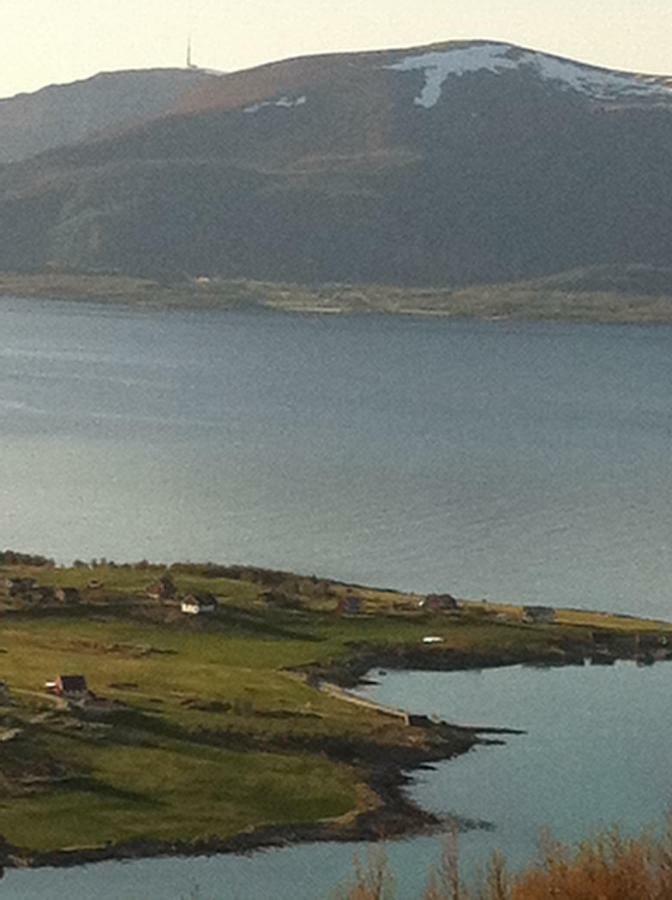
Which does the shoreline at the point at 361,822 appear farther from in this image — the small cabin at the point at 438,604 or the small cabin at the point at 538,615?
the small cabin at the point at 538,615

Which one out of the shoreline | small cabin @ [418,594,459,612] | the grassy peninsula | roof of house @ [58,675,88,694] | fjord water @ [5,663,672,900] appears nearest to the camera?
fjord water @ [5,663,672,900]

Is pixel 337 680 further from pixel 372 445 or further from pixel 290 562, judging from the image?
pixel 372 445

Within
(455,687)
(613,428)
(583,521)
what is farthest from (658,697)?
(613,428)

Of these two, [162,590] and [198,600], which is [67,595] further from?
[198,600]

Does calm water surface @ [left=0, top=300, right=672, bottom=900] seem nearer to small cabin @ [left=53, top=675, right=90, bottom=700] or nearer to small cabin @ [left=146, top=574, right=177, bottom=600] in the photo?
small cabin @ [left=53, top=675, right=90, bottom=700]

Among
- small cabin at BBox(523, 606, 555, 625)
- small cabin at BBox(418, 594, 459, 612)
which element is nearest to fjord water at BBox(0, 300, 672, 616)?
small cabin at BBox(523, 606, 555, 625)

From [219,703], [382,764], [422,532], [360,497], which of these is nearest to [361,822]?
[382,764]
